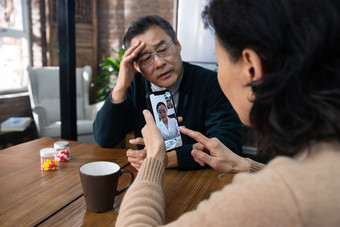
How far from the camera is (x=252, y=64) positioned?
499 millimetres

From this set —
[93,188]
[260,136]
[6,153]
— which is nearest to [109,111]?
[6,153]

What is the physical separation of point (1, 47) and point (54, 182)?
10.2 feet

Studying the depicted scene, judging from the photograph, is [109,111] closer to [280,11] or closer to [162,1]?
[280,11]

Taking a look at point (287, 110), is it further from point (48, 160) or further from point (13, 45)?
point (13, 45)

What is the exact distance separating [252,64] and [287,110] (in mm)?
108

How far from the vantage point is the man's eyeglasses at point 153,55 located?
4.19 ft

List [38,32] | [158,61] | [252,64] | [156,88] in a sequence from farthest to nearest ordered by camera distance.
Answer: [38,32] → [156,88] → [158,61] → [252,64]

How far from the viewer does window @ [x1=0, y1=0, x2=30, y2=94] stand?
10.7 feet

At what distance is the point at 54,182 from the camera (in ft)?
2.78

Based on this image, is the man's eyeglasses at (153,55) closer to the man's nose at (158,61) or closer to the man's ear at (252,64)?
the man's nose at (158,61)

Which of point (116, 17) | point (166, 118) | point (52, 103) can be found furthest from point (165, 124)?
point (116, 17)

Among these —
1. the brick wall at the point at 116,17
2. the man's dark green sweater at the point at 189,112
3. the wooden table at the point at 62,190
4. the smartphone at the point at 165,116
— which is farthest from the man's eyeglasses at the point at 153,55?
the brick wall at the point at 116,17

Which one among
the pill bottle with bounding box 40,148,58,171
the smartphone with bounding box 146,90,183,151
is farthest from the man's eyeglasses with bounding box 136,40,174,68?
the pill bottle with bounding box 40,148,58,171

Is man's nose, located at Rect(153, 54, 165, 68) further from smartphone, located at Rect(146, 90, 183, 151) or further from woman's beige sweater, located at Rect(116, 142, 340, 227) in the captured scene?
woman's beige sweater, located at Rect(116, 142, 340, 227)
